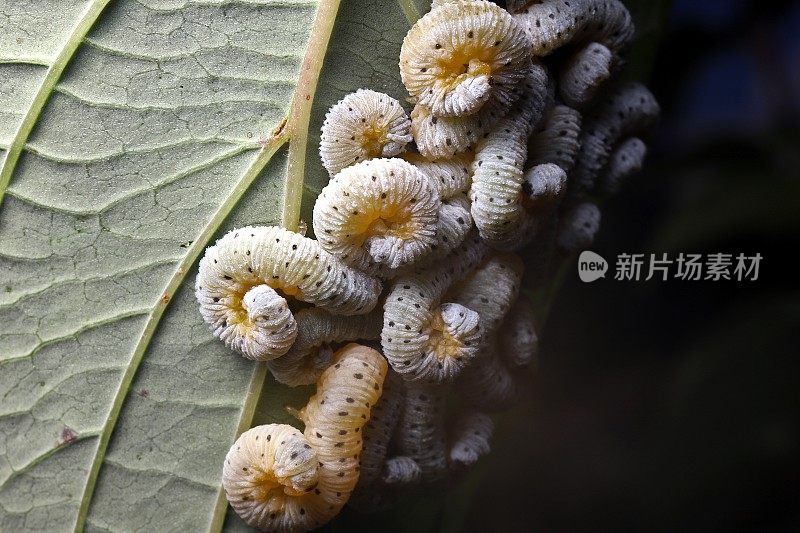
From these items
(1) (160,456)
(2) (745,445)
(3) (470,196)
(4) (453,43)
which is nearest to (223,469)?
(1) (160,456)

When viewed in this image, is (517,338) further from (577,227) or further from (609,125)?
(609,125)

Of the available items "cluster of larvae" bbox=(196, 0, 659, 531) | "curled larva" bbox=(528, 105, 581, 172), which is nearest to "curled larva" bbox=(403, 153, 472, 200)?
"cluster of larvae" bbox=(196, 0, 659, 531)

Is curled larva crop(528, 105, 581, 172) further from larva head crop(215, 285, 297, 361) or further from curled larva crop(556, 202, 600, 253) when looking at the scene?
larva head crop(215, 285, 297, 361)

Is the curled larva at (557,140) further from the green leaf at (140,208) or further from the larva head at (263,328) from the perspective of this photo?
the larva head at (263,328)

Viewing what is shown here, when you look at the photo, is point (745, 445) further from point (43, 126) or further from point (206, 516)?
point (43, 126)

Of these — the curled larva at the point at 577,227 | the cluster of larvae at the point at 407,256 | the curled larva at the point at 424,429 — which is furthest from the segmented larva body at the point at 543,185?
the curled larva at the point at 424,429

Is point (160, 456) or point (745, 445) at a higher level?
point (745, 445)

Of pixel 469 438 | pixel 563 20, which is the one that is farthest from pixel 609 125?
pixel 469 438

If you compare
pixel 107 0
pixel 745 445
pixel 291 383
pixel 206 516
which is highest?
pixel 107 0
